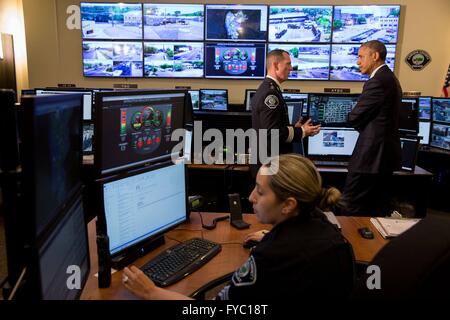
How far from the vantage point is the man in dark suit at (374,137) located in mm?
2856

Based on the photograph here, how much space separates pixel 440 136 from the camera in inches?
160

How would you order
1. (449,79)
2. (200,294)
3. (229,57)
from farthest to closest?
(229,57), (449,79), (200,294)

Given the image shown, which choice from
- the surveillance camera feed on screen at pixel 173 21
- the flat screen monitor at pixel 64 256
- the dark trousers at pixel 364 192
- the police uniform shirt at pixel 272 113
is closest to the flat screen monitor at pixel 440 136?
the dark trousers at pixel 364 192

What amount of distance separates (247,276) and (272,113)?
5.93ft

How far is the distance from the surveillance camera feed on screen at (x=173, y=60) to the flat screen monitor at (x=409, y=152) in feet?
10.6

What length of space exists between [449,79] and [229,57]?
2.97 metres

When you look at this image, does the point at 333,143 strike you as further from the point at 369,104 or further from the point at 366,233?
the point at 366,233

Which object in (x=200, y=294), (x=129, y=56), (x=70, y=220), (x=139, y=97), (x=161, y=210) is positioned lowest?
(x=200, y=294)

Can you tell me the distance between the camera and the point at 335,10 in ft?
17.6

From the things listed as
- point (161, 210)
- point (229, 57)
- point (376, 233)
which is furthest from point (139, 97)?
point (229, 57)

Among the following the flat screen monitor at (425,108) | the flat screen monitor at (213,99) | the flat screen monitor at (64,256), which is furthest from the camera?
the flat screen monitor at (213,99)

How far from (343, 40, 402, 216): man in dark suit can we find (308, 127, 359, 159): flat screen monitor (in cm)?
35

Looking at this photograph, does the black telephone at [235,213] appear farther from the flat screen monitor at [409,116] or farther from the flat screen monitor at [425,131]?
the flat screen monitor at [425,131]

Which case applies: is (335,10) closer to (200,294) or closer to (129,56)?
(129,56)
